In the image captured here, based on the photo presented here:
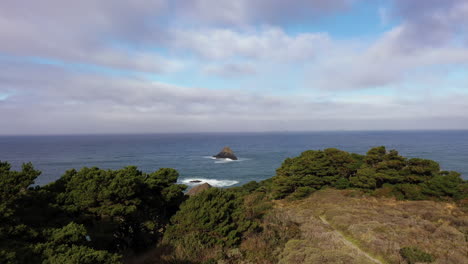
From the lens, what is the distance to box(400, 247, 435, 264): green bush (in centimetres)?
1064

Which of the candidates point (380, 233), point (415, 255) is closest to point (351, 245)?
point (380, 233)

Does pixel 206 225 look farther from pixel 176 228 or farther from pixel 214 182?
pixel 214 182

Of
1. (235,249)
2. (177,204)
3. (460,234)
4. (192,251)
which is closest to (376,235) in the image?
(460,234)

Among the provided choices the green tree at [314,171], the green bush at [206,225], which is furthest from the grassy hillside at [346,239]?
the green tree at [314,171]

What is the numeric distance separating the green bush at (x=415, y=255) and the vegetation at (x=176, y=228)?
40 millimetres

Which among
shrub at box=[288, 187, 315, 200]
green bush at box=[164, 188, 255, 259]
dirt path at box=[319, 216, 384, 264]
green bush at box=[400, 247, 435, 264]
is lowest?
shrub at box=[288, 187, 315, 200]

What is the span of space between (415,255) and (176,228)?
454 inches

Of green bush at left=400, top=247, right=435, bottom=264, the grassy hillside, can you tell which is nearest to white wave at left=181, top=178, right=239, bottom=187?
the grassy hillside

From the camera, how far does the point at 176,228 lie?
12688 mm

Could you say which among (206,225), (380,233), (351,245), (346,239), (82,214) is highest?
(82,214)

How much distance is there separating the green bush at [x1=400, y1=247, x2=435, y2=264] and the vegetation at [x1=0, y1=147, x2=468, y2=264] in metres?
0.04

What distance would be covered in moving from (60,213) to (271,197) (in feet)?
83.5

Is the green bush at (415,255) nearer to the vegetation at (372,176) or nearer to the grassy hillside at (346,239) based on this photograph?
the grassy hillside at (346,239)

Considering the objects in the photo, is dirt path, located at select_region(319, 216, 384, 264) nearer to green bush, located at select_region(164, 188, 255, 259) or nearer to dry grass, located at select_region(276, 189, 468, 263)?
dry grass, located at select_region(276, 189, 468, 263)
